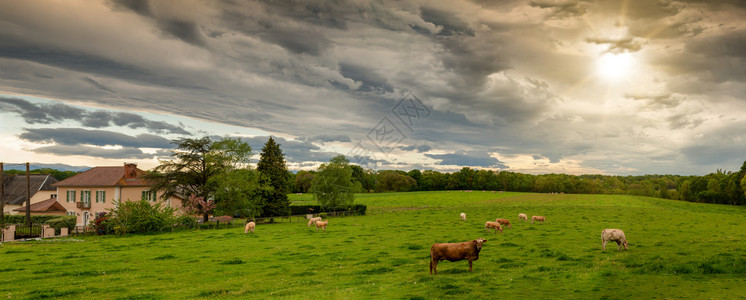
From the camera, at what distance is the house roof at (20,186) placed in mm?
65750

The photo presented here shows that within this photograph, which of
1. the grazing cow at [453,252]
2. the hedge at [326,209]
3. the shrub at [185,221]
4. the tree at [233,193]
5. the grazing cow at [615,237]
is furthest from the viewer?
the hedge at [326,209]

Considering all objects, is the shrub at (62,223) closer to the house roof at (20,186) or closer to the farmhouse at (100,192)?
Result: the farmhouse at (100,192)

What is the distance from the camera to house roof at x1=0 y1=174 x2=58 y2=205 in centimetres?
6575

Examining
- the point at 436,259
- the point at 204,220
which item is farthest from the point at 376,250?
the point at 204,220

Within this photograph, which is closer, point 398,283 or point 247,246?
point 398,283

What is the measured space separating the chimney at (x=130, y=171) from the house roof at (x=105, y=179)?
0.48m

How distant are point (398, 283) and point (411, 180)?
171m

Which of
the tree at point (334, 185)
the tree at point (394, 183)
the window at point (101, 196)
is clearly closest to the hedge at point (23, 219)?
the window at point (101, 196)

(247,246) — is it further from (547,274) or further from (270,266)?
(547,274)

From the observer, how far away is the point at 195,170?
59875 millimetres

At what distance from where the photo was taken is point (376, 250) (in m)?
26.7

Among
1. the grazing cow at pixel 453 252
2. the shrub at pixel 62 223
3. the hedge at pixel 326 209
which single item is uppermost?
the grazing cow at pixel 453 252

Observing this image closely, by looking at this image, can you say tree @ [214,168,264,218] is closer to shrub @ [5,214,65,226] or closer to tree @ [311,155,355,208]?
tree @ [311,155,355,208]

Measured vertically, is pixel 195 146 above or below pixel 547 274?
above
